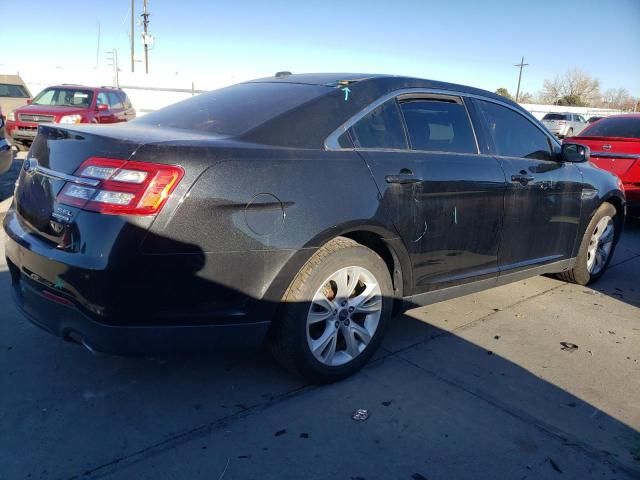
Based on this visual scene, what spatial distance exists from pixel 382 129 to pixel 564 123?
31446 millimetres

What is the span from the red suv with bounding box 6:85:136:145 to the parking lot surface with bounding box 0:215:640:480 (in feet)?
33.3

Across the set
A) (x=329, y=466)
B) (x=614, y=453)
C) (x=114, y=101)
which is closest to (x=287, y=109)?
(x=329, y=466)

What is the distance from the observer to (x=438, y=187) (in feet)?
11.0

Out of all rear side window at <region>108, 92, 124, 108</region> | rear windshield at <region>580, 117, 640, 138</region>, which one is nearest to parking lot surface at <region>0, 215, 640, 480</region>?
rear windshield at <region>580, 117, 640, 138</region>

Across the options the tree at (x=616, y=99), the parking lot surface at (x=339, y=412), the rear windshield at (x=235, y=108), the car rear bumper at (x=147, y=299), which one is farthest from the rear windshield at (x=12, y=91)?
the tree at (x=616, y=99)

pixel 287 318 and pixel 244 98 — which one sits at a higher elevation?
pixel 244 98

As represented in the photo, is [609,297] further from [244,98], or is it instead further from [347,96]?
[244,98]

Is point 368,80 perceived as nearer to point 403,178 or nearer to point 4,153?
point 403,178

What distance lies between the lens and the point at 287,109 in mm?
2961

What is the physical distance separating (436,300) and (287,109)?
62.6 inches

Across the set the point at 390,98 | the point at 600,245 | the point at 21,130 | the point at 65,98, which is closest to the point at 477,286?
the point at 390,98

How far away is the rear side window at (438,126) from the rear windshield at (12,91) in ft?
50.9

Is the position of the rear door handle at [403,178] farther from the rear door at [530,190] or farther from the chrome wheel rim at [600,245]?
the chrome wheel rim at [600,245]

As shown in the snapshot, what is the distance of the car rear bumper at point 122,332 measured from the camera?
242cm
